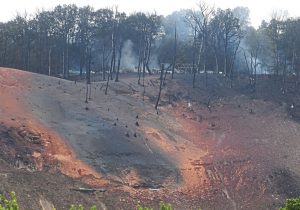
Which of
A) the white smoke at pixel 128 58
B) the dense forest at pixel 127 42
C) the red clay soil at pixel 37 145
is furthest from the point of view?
the white smoke at pixel 128 58

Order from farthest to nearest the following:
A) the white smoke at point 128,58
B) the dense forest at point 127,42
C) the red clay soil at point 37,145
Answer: the white smoke at point 128,58 → the dense forest at point 127,42 → the red clay soil at point 37,145

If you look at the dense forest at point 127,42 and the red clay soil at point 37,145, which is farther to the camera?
the dense forest at point 127,42

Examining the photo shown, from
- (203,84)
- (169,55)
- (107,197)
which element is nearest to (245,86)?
(203,84)

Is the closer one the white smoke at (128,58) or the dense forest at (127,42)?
the dense forest at (127,42)

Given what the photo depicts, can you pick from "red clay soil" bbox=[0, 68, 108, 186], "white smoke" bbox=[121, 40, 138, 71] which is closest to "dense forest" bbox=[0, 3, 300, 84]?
"white smoke" bbox=[121, 40, 138, 71]

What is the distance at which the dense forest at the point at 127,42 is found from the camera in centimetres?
5047

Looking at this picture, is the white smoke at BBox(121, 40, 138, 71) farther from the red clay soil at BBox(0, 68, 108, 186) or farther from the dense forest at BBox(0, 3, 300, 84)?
the red clay soil at BBox(0, 68, 108, 186)

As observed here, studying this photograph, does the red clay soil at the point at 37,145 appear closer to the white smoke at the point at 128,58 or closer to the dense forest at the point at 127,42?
the dense forest at the point at 127,42

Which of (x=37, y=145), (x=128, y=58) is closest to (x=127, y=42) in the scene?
(x=128, y=58)

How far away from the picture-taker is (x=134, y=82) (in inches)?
1806

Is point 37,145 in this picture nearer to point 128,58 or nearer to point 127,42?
point 127,42

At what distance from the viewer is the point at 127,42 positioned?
56.5m

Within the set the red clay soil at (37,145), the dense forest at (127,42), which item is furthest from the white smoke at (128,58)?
the red clay soil at (37,145)

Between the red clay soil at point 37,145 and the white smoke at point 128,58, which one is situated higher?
the white smoke at point 128,58
